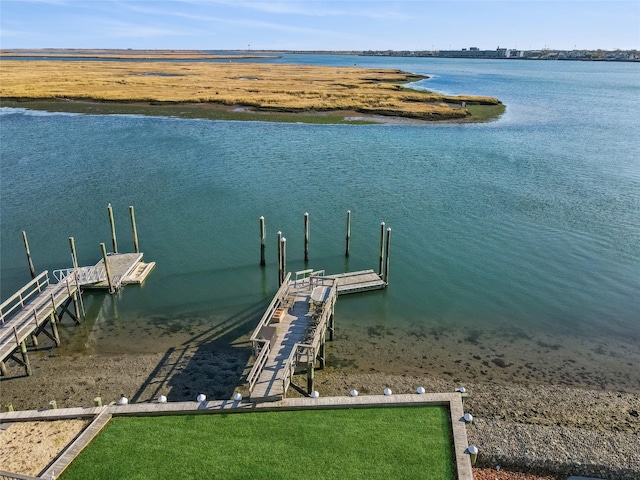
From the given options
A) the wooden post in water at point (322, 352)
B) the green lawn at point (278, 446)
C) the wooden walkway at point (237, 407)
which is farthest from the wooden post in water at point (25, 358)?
the wooden post in water at point (322, 352)

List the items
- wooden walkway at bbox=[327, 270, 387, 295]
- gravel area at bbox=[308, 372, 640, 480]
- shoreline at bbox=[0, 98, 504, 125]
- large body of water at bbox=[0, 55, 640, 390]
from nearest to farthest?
gravel area at bbox=[308, 372, 640, 480] → large body of water at bbox=[0, 55, 640, 390] → wooden walkway at bbox=[327, 270, 387, 295] → shoreline at bbox=[0, 98, 504, 125]

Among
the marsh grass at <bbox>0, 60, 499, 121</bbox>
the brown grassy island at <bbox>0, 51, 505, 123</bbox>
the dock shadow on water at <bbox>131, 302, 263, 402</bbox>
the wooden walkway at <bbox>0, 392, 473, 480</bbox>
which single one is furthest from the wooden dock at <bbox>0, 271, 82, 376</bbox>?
the marsh grass at <bbox>0, 60, 499, 121</bbox>

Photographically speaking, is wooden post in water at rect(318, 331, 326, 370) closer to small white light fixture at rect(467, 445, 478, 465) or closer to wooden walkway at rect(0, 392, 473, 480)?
wooden walkway at rect(0, 392, 473, 480)

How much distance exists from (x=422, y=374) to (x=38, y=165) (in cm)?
4579

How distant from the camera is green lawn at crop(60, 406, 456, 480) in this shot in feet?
42.9

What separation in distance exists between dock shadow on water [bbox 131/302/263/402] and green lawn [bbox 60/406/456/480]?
3769mm

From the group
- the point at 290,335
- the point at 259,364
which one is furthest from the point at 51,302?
the point at 290,335

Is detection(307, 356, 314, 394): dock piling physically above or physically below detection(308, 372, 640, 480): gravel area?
above

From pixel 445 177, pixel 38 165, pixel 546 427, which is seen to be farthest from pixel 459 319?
pixel 38 165

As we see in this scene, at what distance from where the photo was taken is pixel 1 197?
39.4 meters

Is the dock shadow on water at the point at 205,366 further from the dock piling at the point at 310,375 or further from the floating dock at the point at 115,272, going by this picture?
the floating dock at the point at 115,272

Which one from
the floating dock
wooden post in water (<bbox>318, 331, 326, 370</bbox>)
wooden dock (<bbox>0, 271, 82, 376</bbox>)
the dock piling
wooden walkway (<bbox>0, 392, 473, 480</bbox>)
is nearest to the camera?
wooden walkway (<bbox>0, 392, 473, 480</bbox>)

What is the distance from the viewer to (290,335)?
65.9 feet

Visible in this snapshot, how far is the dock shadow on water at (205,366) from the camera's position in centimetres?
1884
